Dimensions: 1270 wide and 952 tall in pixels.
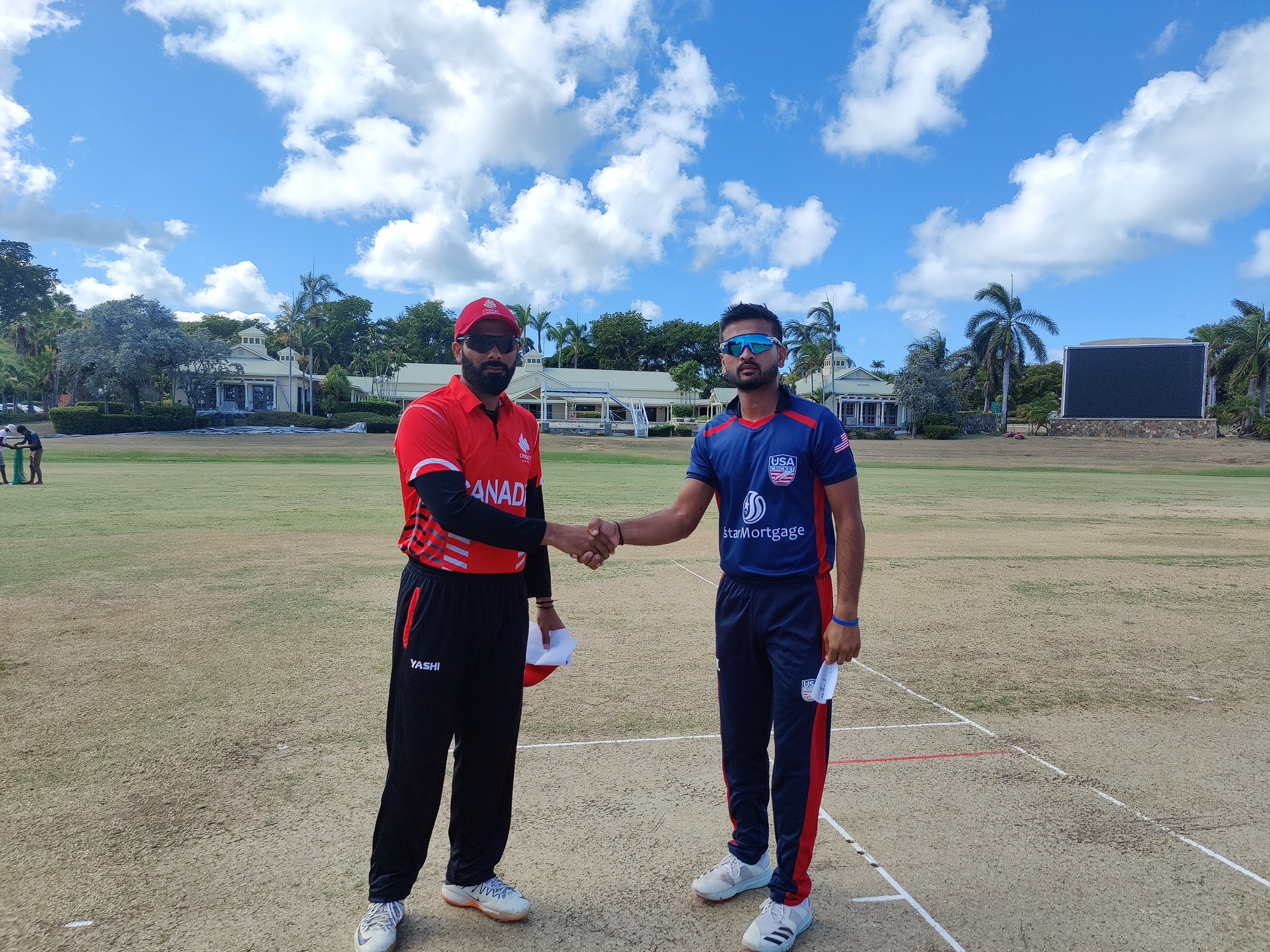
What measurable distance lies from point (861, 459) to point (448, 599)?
1793 inches

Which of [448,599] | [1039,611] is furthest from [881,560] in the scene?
[448,599]

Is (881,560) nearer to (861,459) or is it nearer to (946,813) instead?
(946,813)

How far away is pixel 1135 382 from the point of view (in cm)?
6919

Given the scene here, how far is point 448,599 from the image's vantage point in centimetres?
326

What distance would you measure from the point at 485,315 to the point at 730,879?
2544 mm

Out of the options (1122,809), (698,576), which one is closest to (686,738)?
(1122,809)

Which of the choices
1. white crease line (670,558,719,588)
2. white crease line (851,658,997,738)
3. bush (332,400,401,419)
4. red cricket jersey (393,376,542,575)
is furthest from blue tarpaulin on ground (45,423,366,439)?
red cricket jersey (393,376,542,575)

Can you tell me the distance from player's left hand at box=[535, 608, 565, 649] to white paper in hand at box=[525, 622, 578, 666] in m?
0.01

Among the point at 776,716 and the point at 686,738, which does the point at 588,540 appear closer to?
the point at 776,716

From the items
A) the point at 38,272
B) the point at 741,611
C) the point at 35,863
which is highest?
the point at 38,272

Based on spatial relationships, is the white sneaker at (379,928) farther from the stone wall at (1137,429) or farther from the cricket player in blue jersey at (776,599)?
the stone wall at (1137,429)

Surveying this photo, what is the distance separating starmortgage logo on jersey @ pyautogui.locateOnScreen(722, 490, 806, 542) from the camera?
3.44 metres

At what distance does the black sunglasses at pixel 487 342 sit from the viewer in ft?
11.4

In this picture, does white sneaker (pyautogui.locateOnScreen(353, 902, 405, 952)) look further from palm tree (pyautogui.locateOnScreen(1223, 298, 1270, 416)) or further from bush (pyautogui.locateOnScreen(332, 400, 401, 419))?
Result: palm tree (pyautogui.locateOnScreen(1223, 298, 1270, 416))
